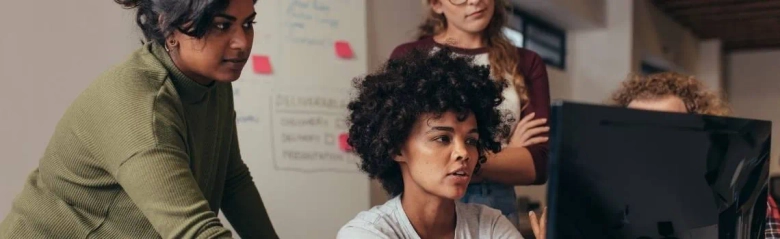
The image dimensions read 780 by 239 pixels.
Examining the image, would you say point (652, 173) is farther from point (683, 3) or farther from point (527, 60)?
point (683, 3)

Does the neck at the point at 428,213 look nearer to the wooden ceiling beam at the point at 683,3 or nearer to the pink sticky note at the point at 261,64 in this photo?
the pink sticky note at the point at 261,64

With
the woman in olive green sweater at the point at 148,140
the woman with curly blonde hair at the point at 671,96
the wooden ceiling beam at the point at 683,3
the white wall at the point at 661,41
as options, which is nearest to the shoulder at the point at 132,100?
the woman in olive green sweater at the point at 148,140

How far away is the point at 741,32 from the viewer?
8133 mm

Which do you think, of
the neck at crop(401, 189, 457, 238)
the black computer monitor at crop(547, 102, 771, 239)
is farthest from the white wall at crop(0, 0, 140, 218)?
the black computer monitor at crop(547, 102, 771, 239)

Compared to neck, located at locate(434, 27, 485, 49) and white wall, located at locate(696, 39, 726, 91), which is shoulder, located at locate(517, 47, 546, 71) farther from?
white wall, located at locate(696, 39, 726, 91)

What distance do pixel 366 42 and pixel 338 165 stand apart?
0.45m

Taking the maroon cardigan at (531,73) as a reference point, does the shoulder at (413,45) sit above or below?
above

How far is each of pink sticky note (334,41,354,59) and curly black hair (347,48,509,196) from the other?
1324 mm

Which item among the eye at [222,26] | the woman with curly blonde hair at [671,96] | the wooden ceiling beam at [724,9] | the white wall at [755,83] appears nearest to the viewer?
the eye at [222,26]

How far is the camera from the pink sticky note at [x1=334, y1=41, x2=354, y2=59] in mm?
2738

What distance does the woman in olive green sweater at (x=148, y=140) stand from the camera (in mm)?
994

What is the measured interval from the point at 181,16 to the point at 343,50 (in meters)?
1.68

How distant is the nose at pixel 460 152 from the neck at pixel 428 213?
9cm

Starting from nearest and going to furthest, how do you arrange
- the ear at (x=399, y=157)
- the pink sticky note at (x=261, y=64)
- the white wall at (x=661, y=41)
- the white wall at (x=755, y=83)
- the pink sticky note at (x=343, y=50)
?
the ear at (x=399, y=157) → the pink sticky note at (x=261, y=64) → the pink sticky note at (x=343, y=50) → the white wall at (x=661, y=41) → the white wall at (x=755, y=83)
